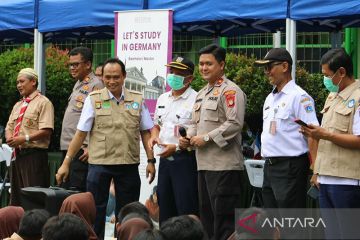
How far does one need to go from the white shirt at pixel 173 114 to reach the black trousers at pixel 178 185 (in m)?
0.22

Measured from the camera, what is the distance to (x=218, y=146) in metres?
8.77

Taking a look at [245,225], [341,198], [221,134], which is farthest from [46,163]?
[245,225]

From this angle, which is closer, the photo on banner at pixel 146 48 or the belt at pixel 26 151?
the photo on banner at pixel 146 48

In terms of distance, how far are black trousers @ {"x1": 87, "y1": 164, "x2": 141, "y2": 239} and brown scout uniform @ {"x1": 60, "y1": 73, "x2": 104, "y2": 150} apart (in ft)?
4.19

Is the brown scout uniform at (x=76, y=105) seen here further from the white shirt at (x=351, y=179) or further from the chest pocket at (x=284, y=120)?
the white shirt at (x=351, y=179)

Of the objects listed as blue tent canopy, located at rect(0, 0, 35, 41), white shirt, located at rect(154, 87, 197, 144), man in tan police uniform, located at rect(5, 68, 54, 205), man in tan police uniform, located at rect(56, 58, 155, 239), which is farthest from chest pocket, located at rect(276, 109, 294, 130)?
blue tent canopy, located at rect(0, 0, 35, 41)

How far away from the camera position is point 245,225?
5.86m

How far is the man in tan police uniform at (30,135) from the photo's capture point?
10.9 metres

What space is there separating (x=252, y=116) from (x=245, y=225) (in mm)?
5686

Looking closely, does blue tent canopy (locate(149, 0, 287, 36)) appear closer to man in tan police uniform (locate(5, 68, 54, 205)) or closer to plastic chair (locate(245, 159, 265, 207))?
plastic chair (locate(245, 159, 265, 207))

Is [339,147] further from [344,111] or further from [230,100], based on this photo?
[230,100]

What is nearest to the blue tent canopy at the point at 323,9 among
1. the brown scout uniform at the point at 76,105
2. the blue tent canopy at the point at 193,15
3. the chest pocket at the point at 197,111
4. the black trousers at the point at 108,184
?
the blue tent canopy at the point at 193,15

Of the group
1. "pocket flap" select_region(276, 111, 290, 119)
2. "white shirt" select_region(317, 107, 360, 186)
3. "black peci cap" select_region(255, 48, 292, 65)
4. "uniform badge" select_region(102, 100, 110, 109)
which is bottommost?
"white shirt" select_region(317, 107, 360, 186)

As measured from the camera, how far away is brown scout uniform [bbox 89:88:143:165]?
936 cm
